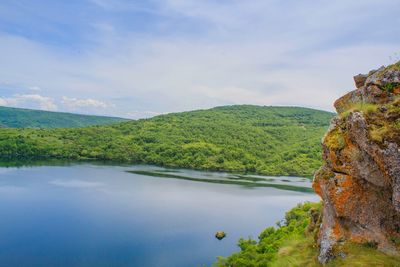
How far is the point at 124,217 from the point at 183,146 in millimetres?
86483

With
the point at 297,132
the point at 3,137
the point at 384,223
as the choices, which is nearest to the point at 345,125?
the point at 384,223

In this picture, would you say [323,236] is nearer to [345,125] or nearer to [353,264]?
[353,264]

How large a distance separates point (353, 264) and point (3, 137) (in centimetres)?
13850

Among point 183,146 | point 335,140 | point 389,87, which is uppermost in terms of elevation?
point 389,87

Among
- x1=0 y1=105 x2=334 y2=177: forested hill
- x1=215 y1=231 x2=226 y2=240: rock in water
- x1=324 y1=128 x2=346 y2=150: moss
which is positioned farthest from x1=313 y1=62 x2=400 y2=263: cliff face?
x1=0 y1=105 x2=334 y2=177: forested hill

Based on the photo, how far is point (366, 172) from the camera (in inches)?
492

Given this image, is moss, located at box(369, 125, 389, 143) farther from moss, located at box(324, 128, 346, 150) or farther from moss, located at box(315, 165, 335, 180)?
moss, located at box(315, 165, 335, 180)

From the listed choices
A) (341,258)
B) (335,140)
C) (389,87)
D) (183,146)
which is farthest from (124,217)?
(183,146)

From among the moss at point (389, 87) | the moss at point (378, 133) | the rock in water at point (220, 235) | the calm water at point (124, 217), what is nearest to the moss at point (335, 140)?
the moss at point (378, 133)

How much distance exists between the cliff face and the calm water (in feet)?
82.0

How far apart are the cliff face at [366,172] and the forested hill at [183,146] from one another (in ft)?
346

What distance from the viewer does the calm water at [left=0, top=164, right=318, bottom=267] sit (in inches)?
1479

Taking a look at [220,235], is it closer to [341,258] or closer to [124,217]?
[124,217]

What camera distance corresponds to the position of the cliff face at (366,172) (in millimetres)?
11461
